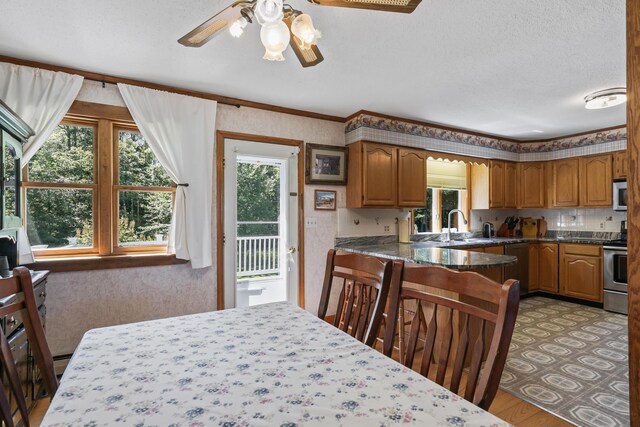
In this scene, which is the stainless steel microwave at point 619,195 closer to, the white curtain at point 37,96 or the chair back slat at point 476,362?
the chair back slat at point 476,362

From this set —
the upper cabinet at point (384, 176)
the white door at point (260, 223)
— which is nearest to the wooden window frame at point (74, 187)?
the white door at point (260, 223)

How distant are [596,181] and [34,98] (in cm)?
622

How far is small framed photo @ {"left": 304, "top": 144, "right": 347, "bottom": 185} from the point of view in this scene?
3.59 metres

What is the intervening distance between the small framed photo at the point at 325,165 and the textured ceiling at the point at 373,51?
0.50 meters

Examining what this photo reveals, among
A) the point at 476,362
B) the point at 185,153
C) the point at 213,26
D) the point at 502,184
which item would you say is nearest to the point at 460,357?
the point at 476,362

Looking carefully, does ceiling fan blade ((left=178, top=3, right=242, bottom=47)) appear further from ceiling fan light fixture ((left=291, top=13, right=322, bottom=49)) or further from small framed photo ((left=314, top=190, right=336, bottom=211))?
small framed photo ((left=314, top=190, right=336, bottom=211))

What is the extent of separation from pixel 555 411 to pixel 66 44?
3953 millimetres

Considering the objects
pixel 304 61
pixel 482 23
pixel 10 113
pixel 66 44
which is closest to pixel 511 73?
pixel 482 23

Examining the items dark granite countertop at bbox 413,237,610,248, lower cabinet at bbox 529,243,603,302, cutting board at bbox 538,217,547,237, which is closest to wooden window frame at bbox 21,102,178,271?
dark granite countertop at bbox 413,237,610,248

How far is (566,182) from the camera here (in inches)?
187

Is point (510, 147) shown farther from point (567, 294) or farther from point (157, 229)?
point (157, 229)

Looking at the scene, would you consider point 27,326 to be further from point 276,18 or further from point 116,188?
point 116,188

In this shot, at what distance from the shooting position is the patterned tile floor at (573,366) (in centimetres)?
208

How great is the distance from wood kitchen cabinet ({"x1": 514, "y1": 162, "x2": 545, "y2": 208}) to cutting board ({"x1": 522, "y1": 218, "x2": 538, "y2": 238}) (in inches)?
16.5
